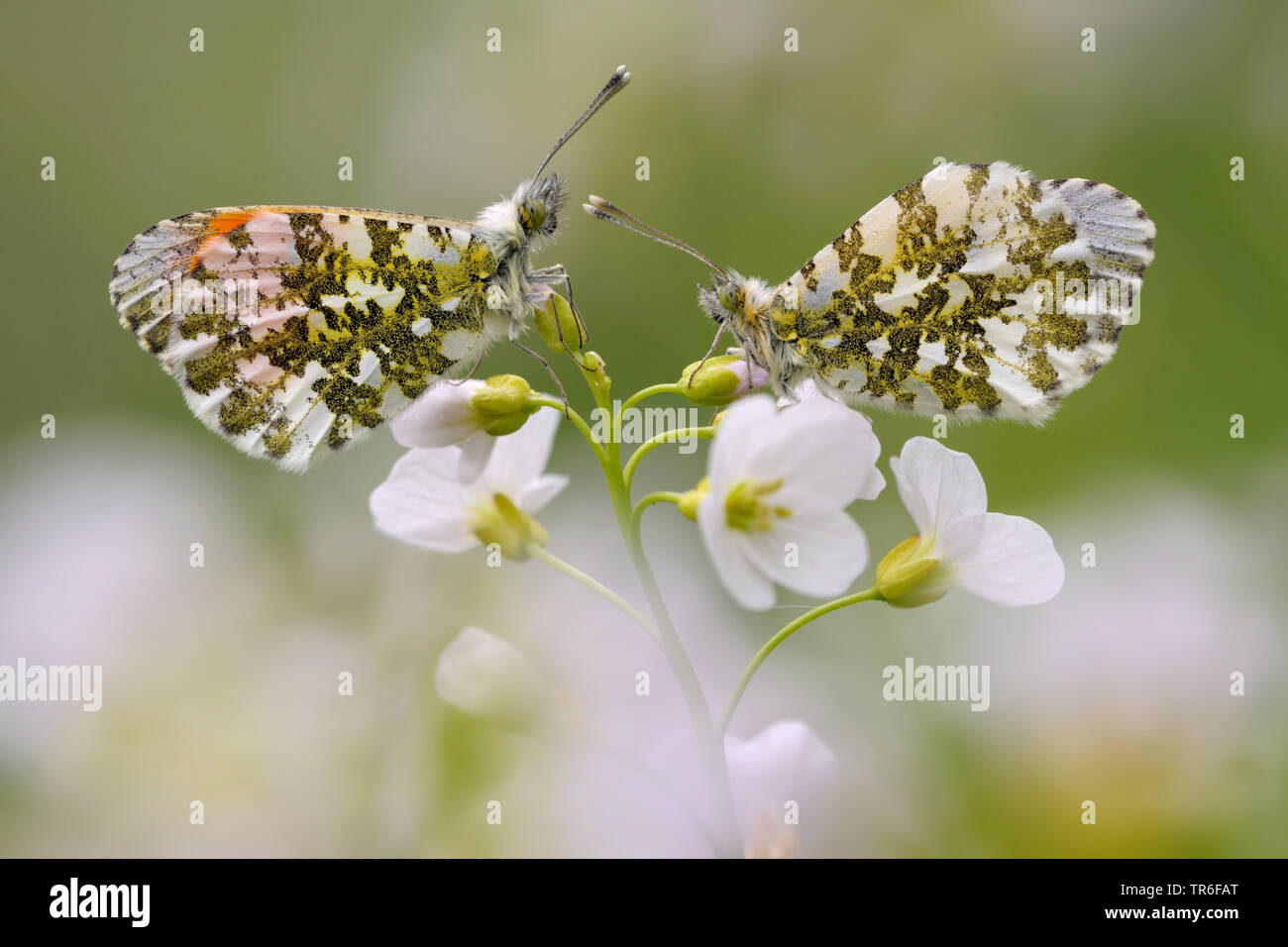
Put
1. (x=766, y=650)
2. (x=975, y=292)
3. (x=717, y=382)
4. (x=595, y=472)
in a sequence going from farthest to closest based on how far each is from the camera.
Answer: (x=595, y=472), (x=975, y=292), (x=717, y=382), (x=766, y=650)

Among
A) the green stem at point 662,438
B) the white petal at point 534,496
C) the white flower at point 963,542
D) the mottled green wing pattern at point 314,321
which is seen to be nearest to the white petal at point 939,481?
the white flower at point 963,542

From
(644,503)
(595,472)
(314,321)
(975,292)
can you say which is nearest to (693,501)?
(644,503)

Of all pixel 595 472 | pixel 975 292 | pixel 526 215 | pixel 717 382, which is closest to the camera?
pixel 717 382

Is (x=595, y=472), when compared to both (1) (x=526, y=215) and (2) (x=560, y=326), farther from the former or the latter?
(2) (x=560, y=326)

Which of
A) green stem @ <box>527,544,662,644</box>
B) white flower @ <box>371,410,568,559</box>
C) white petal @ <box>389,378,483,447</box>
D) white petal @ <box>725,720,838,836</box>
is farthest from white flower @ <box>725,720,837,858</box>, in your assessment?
white petal @ <box>389,378,483,447</box>

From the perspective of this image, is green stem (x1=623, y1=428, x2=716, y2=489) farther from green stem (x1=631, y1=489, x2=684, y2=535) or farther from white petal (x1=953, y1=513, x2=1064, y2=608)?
white petal (x1=953, y1=513, x2=1064, y2=608)
